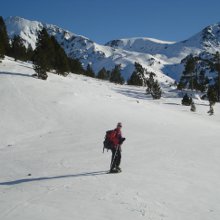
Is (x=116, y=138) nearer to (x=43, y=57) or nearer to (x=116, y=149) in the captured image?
(x=116, y=149)

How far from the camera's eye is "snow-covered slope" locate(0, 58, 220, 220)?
11.1 metres

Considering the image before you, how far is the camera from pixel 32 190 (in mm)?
13164

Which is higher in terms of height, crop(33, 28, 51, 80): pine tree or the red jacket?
crop(33, 28, 51, 80): pine tree

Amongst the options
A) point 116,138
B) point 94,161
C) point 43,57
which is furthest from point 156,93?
point 116,138

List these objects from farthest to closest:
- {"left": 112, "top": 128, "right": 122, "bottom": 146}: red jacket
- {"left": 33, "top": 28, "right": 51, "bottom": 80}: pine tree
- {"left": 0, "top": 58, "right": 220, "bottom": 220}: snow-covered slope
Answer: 1. {"left": 33, "top": 28, "right": 51, "bottom": 80}: pine tree
2. {"left": 112, "top": 128, "right": 122, "bottom": 146}: red jacket
3. {"left": 0, "top": 58, "right": 220, "bottom": 220}: snow-covered slope

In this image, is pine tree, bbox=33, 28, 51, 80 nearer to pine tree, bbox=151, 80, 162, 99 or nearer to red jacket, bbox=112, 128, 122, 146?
pine tree, bbox=151, 80, 162, 99

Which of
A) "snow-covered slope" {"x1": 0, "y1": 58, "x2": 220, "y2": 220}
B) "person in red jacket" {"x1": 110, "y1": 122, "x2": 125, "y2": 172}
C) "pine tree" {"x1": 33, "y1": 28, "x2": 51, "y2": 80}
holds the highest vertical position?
"pine tree" {"x1": 33, "y1": 28, "x2": 51, "y2": 80}

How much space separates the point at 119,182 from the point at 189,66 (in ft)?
219

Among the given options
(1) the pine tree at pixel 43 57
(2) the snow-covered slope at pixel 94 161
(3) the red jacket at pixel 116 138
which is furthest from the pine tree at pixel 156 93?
(3) the red jacket at pixel 116 138

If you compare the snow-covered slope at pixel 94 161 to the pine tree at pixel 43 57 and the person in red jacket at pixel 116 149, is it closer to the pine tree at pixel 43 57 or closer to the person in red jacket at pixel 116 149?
the person in red jacket at pixel 116 149

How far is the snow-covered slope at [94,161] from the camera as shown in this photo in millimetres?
11125

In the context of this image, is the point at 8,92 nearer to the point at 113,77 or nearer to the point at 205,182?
the point at 205,182

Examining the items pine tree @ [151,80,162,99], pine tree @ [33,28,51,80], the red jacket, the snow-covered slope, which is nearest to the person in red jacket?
the red jacket

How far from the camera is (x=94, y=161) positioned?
18.4 metres
